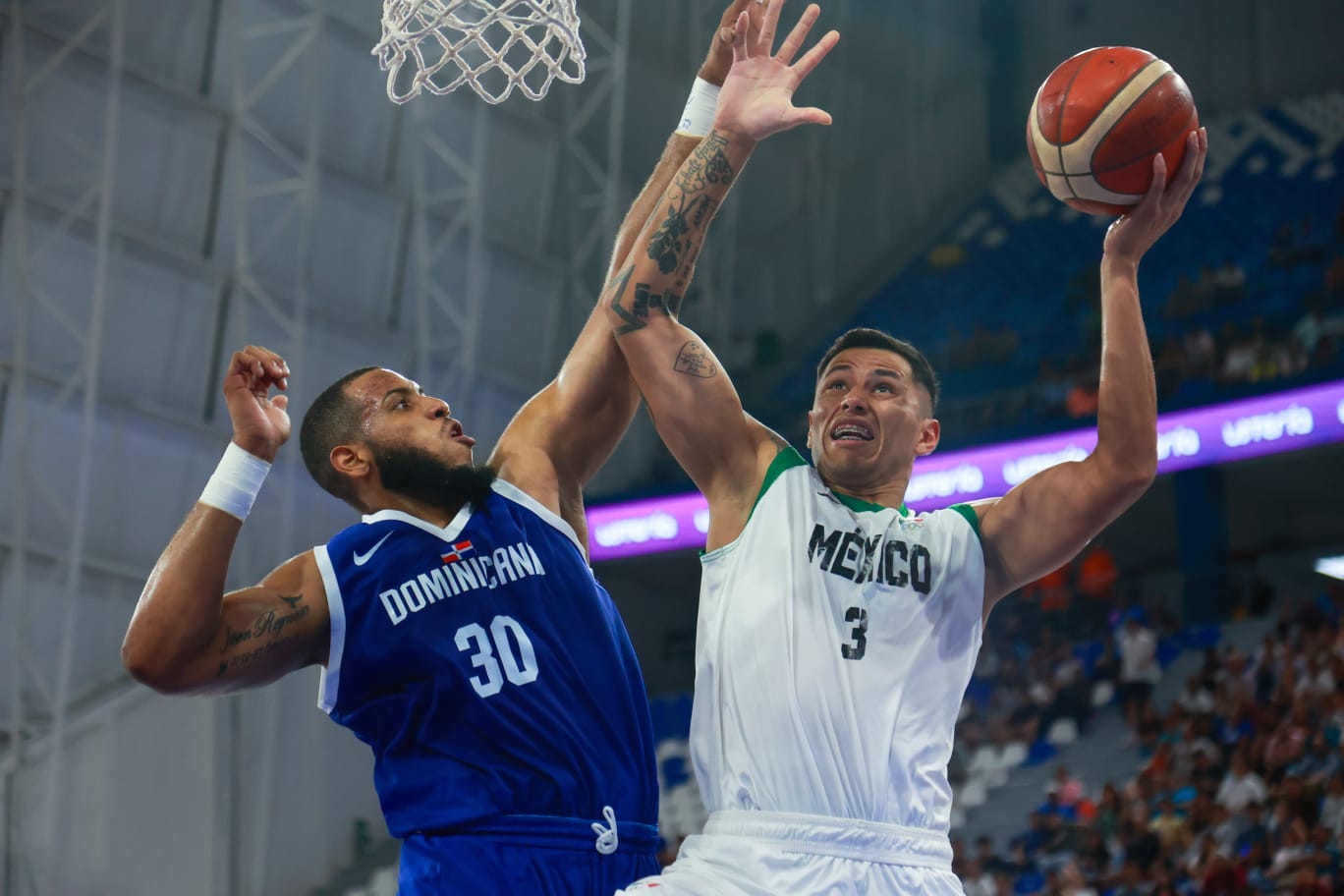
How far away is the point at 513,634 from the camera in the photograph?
13.2 ft

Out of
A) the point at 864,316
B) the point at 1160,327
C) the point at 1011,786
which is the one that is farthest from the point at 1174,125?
the point at 864,316

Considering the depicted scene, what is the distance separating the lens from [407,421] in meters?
4.32

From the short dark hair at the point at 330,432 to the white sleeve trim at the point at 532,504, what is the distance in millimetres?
420

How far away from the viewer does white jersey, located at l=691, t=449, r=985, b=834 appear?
148 inches

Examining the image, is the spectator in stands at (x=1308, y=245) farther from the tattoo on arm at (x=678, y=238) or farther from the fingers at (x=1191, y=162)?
the tattoo on arm at (x=678, y=238)

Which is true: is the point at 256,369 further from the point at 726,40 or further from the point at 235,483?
the point at 726,40

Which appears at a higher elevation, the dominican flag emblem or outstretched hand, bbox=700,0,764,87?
outstretched hand, bbox=700,0,764,87

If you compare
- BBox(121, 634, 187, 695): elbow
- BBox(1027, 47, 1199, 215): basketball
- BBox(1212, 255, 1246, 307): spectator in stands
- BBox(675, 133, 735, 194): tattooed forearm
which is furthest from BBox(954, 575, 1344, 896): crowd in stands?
BBox(121, 634, 187, 695): elbow

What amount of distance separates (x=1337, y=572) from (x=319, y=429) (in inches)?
624

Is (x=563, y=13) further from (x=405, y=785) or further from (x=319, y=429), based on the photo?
(x=405, y=785)

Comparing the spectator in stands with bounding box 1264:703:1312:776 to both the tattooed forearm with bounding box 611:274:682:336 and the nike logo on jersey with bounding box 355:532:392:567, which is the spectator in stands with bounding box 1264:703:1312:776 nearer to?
the tattooed forearm with bounding box 611:274:682:336

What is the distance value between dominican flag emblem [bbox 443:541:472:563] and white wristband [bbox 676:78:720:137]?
59.3 inches

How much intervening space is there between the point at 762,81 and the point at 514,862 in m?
2.20

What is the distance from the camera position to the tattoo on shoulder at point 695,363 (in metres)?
4.13
